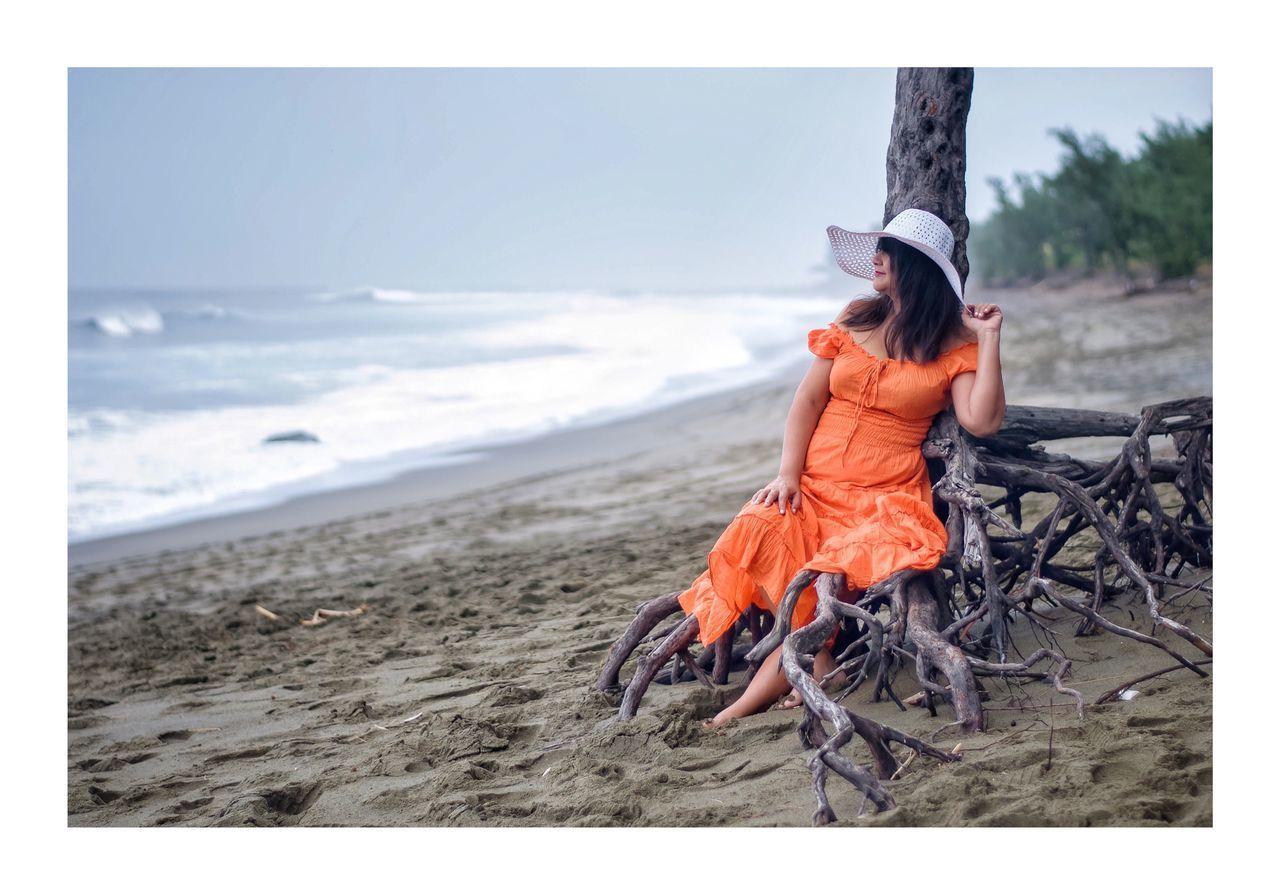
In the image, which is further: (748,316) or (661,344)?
(748,316)

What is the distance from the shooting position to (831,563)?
302 centimetres

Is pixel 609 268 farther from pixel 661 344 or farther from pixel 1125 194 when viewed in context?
pixel 1125 194

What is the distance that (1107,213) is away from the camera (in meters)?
19.7

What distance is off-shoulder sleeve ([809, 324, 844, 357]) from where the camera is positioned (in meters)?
3.22

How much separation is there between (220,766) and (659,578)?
88.7 inches

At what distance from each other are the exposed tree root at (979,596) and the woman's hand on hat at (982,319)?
1.15 ft

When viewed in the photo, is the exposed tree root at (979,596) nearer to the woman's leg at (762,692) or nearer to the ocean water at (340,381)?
the woman's leg at (762,692)

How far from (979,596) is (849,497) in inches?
24.5

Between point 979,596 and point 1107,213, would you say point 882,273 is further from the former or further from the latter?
point 1107,213

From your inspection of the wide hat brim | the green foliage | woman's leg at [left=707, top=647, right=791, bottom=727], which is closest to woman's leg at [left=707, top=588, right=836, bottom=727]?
woman's leg at [left=707, top=647, right=791, bottom=727]

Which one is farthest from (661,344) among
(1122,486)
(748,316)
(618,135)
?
(1122,486)

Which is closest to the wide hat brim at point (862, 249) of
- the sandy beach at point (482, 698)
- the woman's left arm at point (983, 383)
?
the woman's left arm at point (983, 383)

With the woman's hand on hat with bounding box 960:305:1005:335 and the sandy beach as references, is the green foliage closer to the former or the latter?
the sandy beach
